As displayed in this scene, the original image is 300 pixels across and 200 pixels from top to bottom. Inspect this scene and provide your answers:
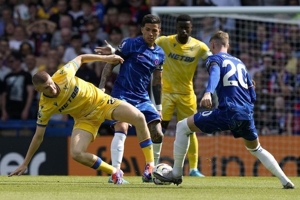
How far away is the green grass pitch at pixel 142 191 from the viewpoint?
Answer: 8727 mm

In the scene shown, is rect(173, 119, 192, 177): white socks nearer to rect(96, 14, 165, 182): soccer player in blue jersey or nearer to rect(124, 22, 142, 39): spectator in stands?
rect(96, 14, 165, 182): soccer player in blue jersey

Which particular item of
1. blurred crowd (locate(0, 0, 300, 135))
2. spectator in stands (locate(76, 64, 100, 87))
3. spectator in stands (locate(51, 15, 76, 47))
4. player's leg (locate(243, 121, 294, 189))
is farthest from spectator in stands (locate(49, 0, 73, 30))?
player's leg (locate(243, 121, 294, 189))

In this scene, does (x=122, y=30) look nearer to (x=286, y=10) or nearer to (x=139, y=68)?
(x=286, y=10)

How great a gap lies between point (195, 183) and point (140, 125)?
126cm

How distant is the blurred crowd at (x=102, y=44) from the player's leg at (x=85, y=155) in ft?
20.5

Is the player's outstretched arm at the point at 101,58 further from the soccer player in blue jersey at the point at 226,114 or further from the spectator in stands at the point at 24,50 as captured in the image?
the spectator in stands at the point at 24,50

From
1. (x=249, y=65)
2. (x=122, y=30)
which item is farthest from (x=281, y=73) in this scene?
(x=122, y=30)

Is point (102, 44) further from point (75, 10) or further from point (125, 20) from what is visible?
point (75, 10)

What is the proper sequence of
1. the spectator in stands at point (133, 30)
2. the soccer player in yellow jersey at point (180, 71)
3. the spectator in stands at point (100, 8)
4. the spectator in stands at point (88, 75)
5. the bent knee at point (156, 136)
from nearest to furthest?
the bent knee at point (156, 136)
the soccer player in yellow jersey at point (180, 71)
the spectator in stands at point (88, 75)
the spectator in stands at point (133, 30)
the spectator in stands at point (100, 8)

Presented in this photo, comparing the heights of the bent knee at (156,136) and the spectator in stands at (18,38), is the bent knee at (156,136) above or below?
below

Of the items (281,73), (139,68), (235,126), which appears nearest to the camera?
(235,126)

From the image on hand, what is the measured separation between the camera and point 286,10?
1551cm

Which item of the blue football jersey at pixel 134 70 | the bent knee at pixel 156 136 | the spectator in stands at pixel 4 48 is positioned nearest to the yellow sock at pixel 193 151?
the bent knee at pixel 156 136

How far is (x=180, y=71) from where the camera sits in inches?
522
